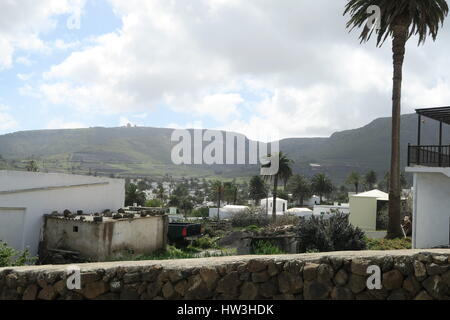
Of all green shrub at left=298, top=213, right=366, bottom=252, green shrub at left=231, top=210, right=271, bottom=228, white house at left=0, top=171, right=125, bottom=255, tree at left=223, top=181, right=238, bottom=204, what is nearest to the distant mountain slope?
tree at left=223, top=181, right=238, bottom=204

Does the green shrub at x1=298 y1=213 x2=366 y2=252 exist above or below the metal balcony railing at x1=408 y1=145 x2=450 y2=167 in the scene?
below

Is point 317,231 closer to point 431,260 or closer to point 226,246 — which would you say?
point 431,260

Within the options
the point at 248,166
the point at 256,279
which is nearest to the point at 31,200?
the point at 256,279

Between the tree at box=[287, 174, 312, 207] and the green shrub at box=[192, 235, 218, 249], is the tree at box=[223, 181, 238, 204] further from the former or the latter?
the green shrub at box=[192, 235, 218, 249]

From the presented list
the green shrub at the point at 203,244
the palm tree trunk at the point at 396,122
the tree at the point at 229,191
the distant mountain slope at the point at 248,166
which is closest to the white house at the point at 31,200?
the green shrub at the point at 203,244

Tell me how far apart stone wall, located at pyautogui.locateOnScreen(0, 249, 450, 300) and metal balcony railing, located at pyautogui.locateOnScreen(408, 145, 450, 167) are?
462 inches

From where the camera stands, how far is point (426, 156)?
1602cm

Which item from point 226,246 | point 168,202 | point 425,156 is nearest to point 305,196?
point 168,202

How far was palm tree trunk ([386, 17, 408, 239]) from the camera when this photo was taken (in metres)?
19.2

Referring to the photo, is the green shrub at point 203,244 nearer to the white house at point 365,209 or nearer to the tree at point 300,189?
the white house at point 365,209

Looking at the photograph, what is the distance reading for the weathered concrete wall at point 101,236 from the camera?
54.0ft

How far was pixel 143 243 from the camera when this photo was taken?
63.5 feet

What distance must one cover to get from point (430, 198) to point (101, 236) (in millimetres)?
12815
